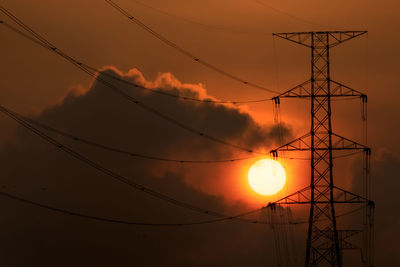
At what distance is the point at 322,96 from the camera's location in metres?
86.0

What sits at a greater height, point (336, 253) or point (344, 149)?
point (344, 149)

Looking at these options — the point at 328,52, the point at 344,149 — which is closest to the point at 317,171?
the point at 344,149

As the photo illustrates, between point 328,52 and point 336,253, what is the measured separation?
17499 millimetres

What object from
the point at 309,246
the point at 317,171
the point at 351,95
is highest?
the point at 351,95

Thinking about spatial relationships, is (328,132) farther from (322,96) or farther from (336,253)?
(336,253)

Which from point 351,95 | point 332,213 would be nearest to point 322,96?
point 351,95

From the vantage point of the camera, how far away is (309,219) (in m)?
83.4

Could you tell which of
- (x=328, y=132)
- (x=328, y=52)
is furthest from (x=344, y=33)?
(x=328, y=132)

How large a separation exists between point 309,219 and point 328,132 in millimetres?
7645

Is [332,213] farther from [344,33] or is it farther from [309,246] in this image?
[344,33]

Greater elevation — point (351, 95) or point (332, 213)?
point (351, 95)

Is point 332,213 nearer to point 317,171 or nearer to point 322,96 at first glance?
point 317,171

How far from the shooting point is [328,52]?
86.9m

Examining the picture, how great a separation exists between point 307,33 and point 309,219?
626 inches
